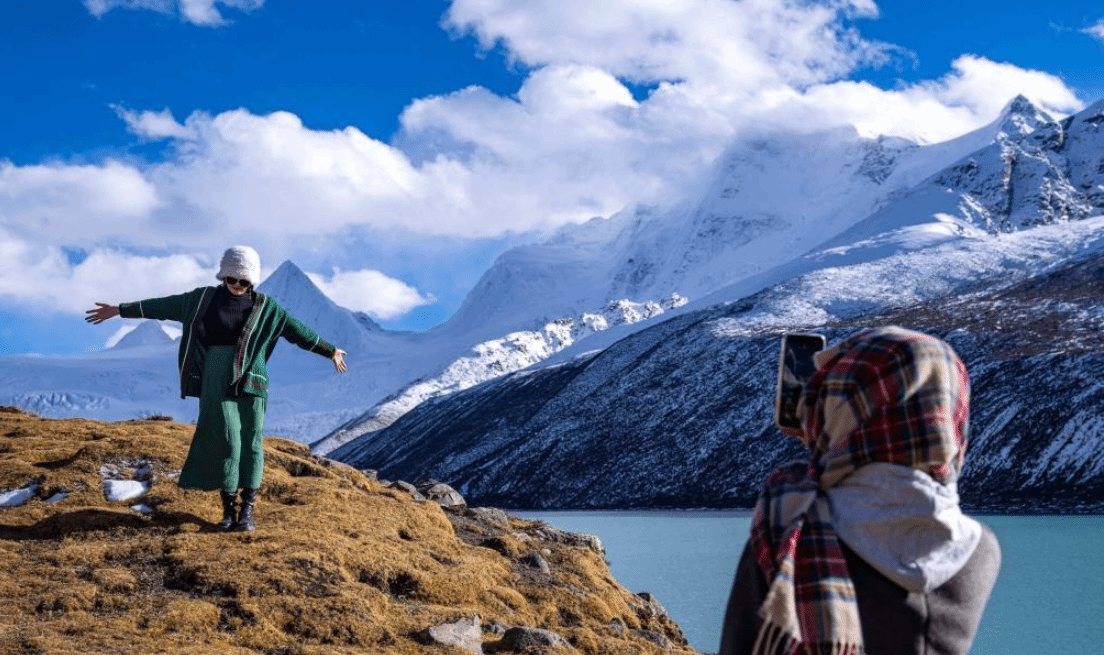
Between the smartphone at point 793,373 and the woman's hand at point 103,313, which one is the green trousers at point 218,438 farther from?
the smartphone at point 793,373

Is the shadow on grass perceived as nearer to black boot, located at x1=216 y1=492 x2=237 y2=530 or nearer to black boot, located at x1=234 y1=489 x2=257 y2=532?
black boot, located at x1=216 y1=492 x2=237 y2=530

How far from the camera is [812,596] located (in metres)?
3.56

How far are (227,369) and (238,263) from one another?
3.30 ft

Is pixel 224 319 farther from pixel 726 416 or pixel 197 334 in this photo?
pixel 726 416

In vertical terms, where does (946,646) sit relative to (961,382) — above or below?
below

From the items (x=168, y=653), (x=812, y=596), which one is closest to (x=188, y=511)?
(x=168, y=653)

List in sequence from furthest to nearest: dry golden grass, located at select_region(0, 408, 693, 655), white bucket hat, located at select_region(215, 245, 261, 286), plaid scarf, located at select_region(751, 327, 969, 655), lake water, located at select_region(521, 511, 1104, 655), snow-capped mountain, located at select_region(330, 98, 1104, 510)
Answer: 1. snow-capped mountain, located at select_region(330, 98, 1104, 510)
2. lake water, located at select_region(521, 511, 1104, 655)
3. white bucket hat, located at select_region(215, 245, 261, 286)
4. dry golden grass, located at select_region(0, 408, 693, 655)
5. plaid scarf, located at select_region(751, 327, 969, 655)

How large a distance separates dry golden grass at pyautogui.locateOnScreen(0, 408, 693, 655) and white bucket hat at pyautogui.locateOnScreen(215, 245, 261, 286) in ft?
7.89

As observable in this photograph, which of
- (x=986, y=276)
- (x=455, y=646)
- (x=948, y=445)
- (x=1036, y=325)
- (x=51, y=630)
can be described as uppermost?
(x=986, y=276)

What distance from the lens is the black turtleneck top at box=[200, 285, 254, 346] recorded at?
1070 cm

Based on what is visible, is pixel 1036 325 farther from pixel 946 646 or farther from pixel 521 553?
pixel 946 646

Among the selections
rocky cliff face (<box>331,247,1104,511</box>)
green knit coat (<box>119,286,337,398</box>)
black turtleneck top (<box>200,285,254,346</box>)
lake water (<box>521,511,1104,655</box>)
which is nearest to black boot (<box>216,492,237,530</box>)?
green knit coat (<box>119,286,337,398</box>)

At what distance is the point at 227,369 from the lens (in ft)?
35.0

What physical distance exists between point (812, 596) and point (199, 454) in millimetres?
8247
